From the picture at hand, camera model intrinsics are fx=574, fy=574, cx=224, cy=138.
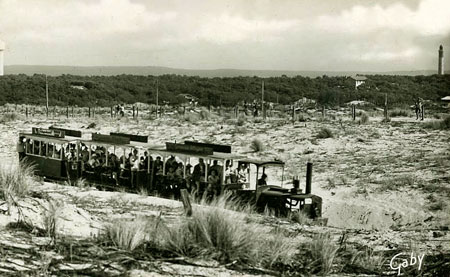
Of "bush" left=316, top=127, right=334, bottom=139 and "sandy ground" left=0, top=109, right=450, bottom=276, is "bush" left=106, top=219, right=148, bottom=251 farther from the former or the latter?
"bush" left=316, top=127, right=334, bottom=139

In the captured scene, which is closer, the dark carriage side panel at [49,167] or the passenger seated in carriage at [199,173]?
the passenger seated in carriage at [199,173]

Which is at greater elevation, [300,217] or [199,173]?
[199,173]

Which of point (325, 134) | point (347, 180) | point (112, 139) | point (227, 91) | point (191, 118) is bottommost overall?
point (347, 180)

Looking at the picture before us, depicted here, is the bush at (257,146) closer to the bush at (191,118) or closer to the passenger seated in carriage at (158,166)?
the passenger seated in carriage at (158,166)

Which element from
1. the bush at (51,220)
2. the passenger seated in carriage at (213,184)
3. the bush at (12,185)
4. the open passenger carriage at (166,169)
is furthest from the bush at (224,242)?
the passenger seated in carriage at (213,184)

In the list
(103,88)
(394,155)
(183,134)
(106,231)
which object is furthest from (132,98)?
(106,231)

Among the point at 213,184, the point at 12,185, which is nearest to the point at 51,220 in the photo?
the point at 12,185

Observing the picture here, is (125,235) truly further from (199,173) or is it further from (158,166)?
(158,166)
